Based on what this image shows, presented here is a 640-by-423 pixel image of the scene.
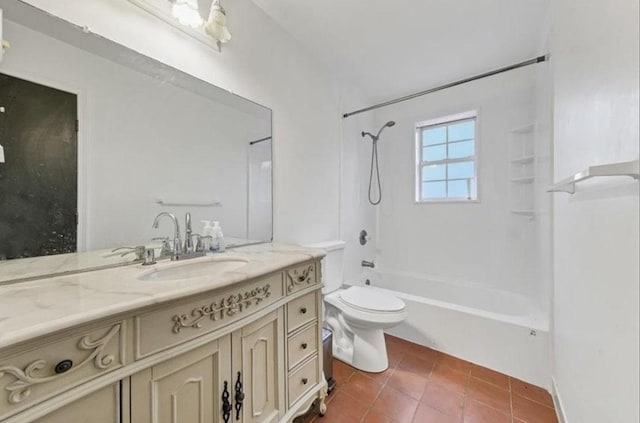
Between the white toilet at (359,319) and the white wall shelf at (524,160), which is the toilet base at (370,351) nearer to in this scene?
the white toilet at (359,319)

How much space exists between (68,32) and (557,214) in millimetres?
2465

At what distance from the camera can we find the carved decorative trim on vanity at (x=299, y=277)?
1.22 metres

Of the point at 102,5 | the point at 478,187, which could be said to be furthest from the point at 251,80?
the point at 478,187

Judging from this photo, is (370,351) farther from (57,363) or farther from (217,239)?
(57,363)

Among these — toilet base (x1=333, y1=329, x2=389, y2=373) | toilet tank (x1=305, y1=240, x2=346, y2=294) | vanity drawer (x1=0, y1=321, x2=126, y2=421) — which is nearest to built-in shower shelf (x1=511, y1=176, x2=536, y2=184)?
toilet tank (x1=305, y1=240, x2=346, y2=294)

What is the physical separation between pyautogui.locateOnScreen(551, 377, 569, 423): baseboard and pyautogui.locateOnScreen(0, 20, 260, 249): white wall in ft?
6.61

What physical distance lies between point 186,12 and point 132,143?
26.7 inches

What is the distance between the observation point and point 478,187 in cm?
258

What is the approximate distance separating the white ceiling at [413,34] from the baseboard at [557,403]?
2.29 metres

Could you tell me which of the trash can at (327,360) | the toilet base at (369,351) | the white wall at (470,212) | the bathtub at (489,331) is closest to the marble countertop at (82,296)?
the trash can at (327,360)

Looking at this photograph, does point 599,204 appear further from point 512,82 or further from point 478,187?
point 512,82

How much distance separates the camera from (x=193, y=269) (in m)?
1.22

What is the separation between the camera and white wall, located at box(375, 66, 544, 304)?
2.36 metres

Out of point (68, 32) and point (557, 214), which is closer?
point (68, 32)
